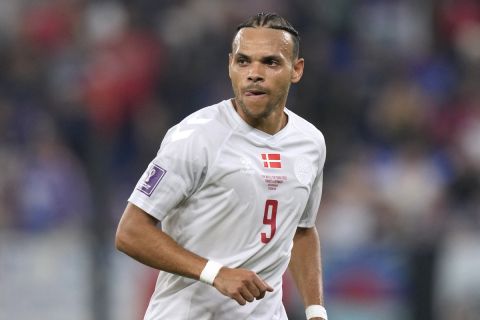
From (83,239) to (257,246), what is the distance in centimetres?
483

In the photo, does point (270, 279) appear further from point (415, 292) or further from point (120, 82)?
point (120, 82)

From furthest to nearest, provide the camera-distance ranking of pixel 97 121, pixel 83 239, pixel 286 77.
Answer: pixel 97 121 < pixel 83 239 < pixel 286 77

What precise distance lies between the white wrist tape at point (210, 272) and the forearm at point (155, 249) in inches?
0.8

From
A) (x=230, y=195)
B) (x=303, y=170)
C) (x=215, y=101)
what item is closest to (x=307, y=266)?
(x=303, y=170)

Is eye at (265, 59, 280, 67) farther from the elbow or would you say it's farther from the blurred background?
the blurred background

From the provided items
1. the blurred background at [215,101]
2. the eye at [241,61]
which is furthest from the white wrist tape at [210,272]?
the blurred background at [215,101]

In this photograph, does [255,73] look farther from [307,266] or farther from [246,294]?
[307,266]

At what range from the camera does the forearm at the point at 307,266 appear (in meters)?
5.32

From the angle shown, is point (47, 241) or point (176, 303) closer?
point (176, 303)

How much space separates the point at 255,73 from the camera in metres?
4.73

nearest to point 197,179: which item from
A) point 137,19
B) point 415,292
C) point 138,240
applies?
point 138,240

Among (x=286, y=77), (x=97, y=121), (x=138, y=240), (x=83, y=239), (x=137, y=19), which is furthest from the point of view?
(x=137, y=19)

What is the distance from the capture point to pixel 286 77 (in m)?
4.87

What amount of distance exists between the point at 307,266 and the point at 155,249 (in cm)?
102
